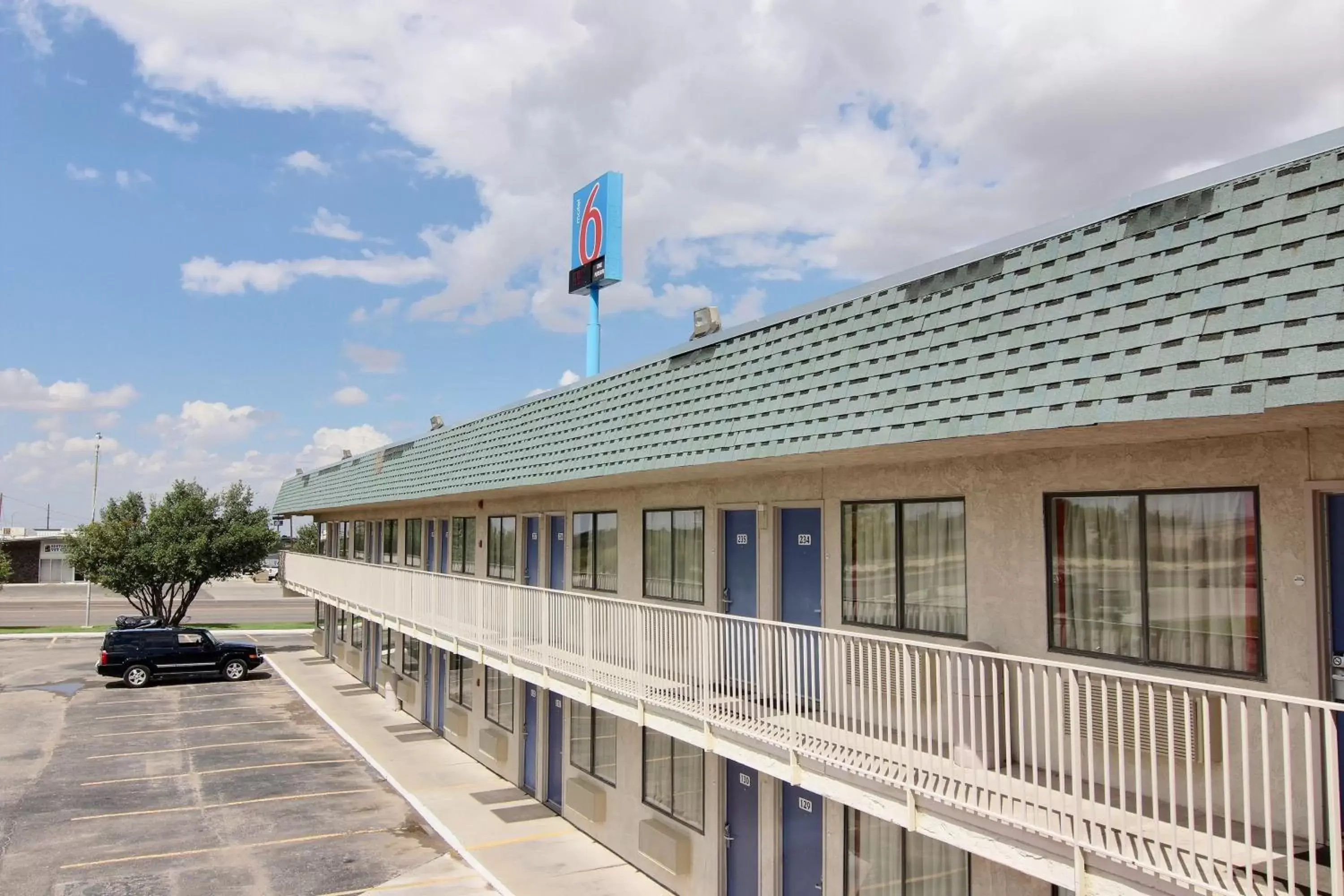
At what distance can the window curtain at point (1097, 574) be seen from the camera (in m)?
6.46

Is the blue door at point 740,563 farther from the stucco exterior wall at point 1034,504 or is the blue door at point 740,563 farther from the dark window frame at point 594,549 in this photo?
the dark window frame at point 594,549

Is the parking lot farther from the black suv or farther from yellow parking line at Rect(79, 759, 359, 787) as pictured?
the black suv

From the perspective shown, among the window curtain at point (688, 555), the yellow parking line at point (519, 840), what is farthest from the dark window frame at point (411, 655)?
the window curtain at point (688, 555)

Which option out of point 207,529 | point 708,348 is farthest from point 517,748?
point 207,529

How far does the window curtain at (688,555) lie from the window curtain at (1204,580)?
589 centimetres

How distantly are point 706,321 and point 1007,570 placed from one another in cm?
461

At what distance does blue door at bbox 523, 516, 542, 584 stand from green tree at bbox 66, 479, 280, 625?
84.2 ft

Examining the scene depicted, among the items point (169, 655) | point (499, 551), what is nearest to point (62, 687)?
point (169, 655)

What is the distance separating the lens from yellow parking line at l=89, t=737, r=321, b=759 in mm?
19703

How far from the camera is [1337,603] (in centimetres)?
534

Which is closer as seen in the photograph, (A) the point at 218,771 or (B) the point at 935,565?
(B) the point at 935,565

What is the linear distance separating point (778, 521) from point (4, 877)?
11.8 metres

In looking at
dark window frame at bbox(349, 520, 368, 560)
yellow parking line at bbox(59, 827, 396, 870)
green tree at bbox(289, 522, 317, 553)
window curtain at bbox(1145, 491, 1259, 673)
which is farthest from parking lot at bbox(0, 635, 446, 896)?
green tree at bbox(289, 522, 317, 553)

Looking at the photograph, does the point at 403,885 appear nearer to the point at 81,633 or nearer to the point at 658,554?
the point at 658,554
